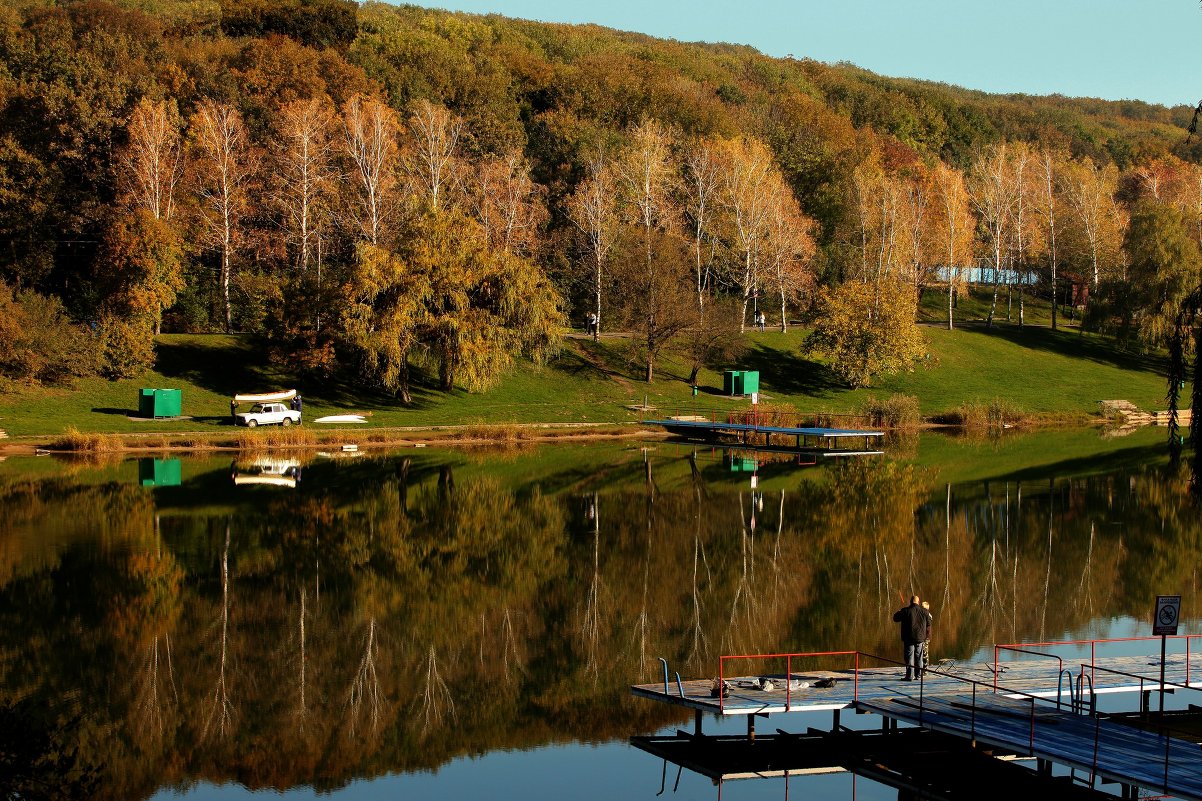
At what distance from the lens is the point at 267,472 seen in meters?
52.6

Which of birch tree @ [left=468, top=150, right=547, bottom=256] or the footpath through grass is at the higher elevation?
birch tree @ [left=468, top=150, right=547, bottom=256]

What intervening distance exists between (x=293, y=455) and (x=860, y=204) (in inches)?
2192

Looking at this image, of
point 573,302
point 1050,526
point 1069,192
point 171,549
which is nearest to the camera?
point 171,549

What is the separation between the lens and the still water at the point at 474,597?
20.6 m

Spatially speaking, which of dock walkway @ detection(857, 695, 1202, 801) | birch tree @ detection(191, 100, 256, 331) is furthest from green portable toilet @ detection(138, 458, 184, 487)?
dock walkway @ detection(857, 695, 1202, 801)

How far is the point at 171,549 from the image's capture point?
36.2 m

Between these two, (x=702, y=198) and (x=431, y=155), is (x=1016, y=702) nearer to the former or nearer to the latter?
(x=431, y=155)

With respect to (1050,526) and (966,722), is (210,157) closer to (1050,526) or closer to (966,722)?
(1050,526)

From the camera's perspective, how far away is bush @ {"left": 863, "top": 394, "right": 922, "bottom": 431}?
73062 millimetres

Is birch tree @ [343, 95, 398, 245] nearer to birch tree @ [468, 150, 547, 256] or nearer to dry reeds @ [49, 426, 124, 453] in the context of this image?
→ birch tree @ [468, 150, 547, 256]

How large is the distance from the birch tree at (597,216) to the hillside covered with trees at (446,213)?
0.27 metres

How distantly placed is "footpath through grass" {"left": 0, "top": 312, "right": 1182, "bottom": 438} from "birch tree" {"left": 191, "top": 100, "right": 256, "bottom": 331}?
20.7 feet

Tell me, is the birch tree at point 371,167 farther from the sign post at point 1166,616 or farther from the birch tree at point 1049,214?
the sign post at point 1166,616

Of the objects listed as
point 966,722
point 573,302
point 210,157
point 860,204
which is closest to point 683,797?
point 966,722
